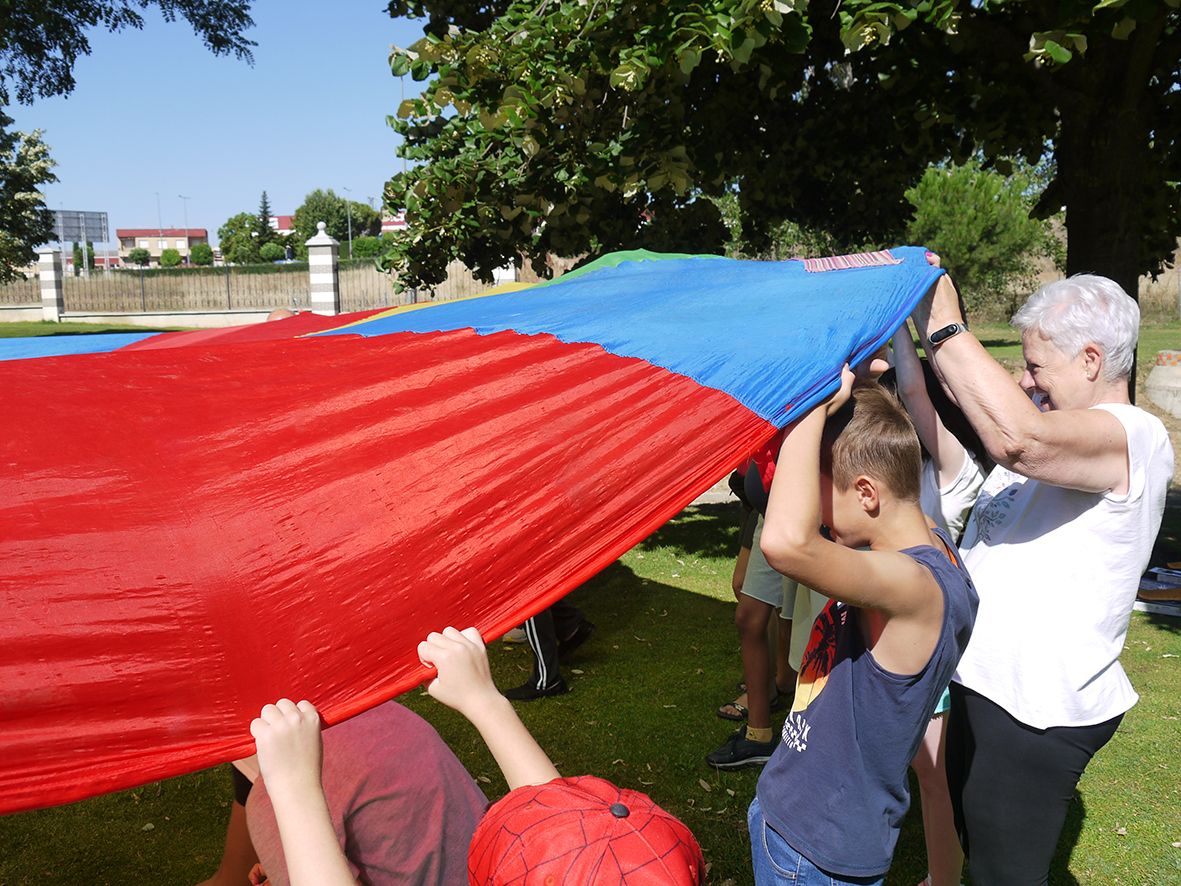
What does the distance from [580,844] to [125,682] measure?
3.01ft

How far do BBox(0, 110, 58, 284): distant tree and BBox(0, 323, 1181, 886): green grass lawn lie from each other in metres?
32.8

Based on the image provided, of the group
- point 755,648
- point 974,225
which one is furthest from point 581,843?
point 974,225

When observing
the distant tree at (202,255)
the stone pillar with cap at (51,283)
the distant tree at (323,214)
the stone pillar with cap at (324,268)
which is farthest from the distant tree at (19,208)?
the distant tree at (323,214)

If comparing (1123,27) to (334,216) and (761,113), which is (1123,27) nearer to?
(761,113)

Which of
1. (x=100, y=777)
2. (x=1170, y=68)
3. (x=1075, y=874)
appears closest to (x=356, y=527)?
(x=100, y=777)

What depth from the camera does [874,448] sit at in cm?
203

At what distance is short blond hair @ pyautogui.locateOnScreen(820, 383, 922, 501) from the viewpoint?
6.66 ft

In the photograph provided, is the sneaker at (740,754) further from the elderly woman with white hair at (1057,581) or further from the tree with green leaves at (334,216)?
the tree with green leaves at (334,216)

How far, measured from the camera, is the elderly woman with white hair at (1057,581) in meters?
2.28

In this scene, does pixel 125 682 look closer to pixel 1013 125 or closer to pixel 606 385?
pixel 606 385

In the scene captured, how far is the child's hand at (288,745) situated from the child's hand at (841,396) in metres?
1.20

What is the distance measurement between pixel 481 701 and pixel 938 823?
1.88 meters

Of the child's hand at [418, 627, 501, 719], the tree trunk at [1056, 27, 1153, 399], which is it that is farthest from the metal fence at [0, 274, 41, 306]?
the child's hand at [418, 627, 501, 719]

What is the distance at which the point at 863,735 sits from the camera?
2.02 meters
